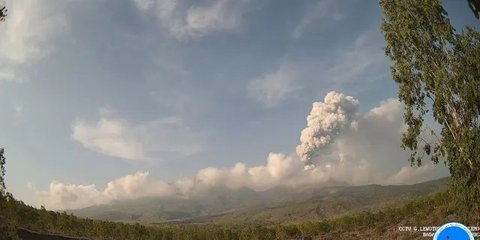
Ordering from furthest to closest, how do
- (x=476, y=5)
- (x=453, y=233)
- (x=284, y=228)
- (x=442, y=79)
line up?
(x=284, y=228) → (x=442, y=79) → (x=453, y=233) → (x=476, y=5)

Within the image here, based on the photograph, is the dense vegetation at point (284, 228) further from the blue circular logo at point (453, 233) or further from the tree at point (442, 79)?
the blue circular logo at point (453, 233)

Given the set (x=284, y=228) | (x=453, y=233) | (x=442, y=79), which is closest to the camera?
(x=453, y=233)

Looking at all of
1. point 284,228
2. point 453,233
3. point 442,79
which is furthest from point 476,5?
point 284,228

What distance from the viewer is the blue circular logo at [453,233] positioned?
38.1 feet

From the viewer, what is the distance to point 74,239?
7806cm

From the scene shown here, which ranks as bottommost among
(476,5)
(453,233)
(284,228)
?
A: (284,228)

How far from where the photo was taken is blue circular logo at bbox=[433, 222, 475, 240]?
1162 centimetres

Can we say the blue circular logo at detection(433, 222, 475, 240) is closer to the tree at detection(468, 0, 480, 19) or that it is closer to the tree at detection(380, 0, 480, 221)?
the tree at detection(468, 0, 480, 19)

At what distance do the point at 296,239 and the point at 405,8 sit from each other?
212 feet

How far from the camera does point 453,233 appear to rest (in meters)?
11.7

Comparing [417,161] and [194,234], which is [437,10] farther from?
[194,234]

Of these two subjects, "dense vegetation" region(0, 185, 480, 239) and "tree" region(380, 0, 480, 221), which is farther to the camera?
"dense vegetation" region(0, 185, 480, 239)

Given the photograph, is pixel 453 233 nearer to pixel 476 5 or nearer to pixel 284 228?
pixel 476 5

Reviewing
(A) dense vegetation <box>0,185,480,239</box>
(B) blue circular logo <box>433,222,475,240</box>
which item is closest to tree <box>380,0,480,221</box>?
(B) blue circular logo <box>433,222,475,240</box>
